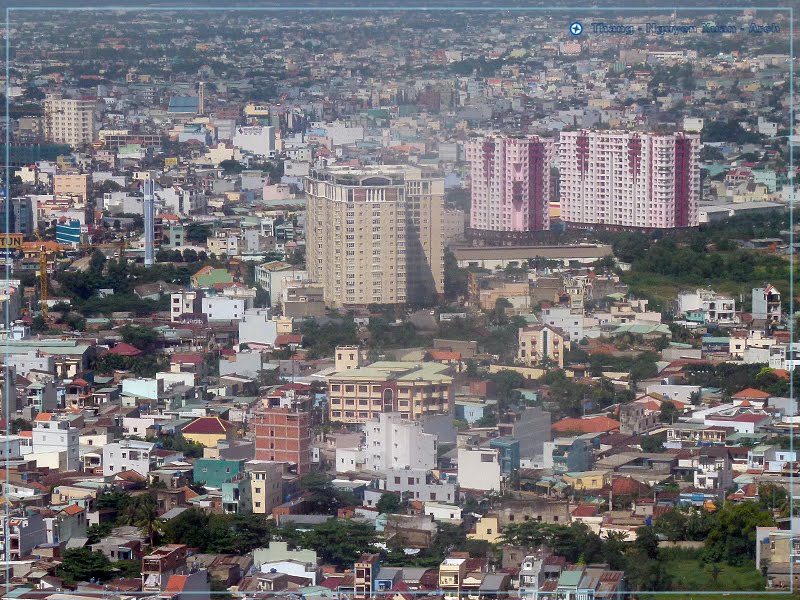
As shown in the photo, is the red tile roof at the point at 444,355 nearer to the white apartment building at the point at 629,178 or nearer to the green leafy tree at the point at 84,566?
the green leafy tree at the point at 84,566

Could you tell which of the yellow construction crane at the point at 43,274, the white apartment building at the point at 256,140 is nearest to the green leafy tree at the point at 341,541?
the yellow construction crane at the point at 43,274

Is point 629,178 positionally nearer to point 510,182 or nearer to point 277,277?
point 510,182

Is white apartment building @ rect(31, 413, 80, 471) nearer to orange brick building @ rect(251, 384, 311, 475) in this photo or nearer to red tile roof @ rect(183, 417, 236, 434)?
red tile roof @ rect(183, 417, 236, 434)

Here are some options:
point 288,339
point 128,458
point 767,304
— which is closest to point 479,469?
point 128,458

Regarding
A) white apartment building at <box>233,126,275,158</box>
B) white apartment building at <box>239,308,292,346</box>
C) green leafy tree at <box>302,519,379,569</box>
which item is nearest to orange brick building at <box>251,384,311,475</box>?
green leafy tree at <box>302,519,379,569</box>

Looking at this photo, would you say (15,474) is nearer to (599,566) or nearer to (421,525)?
(421,525)

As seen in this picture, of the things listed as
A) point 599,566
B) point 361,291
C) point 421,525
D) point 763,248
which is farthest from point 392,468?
point 763,248

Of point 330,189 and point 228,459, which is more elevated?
point 330,189
